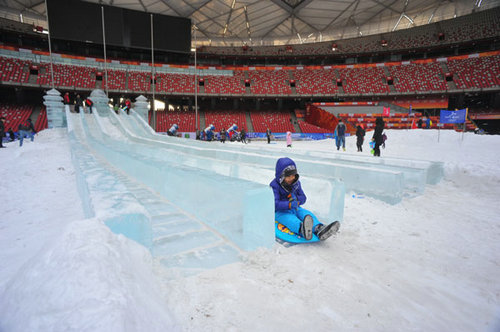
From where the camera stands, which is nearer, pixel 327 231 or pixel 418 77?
pixel 327 231

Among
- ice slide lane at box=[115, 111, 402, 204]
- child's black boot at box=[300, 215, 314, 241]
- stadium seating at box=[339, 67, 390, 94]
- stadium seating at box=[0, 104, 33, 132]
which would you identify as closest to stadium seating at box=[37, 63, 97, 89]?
stadium seating at box=[0, 104, 33, 132]

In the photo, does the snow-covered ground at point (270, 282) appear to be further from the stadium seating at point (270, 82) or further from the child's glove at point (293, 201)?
the stadium seating at point (270, 82)

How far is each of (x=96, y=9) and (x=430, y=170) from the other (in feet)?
104

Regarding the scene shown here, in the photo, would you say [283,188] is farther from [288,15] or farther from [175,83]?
[288,15]

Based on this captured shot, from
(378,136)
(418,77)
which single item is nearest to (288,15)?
Result: (418,77)

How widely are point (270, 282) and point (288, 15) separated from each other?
3373cm

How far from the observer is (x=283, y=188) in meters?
→ 3.02

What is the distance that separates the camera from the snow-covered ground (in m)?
1.18

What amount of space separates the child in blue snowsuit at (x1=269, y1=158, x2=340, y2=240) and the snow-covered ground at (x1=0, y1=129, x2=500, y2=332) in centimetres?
19

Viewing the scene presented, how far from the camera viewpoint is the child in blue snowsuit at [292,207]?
105 inches

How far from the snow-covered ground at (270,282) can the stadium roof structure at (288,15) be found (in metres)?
28.5

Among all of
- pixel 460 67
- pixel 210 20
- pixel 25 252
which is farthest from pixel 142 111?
pixel 460 67

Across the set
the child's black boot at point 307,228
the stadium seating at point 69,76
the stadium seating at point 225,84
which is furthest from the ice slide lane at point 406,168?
the stadium seating at point 69,76

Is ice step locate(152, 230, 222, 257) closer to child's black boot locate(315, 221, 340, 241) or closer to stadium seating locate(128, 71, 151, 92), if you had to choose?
child's black boot locate(315, 221, 340, 241)
